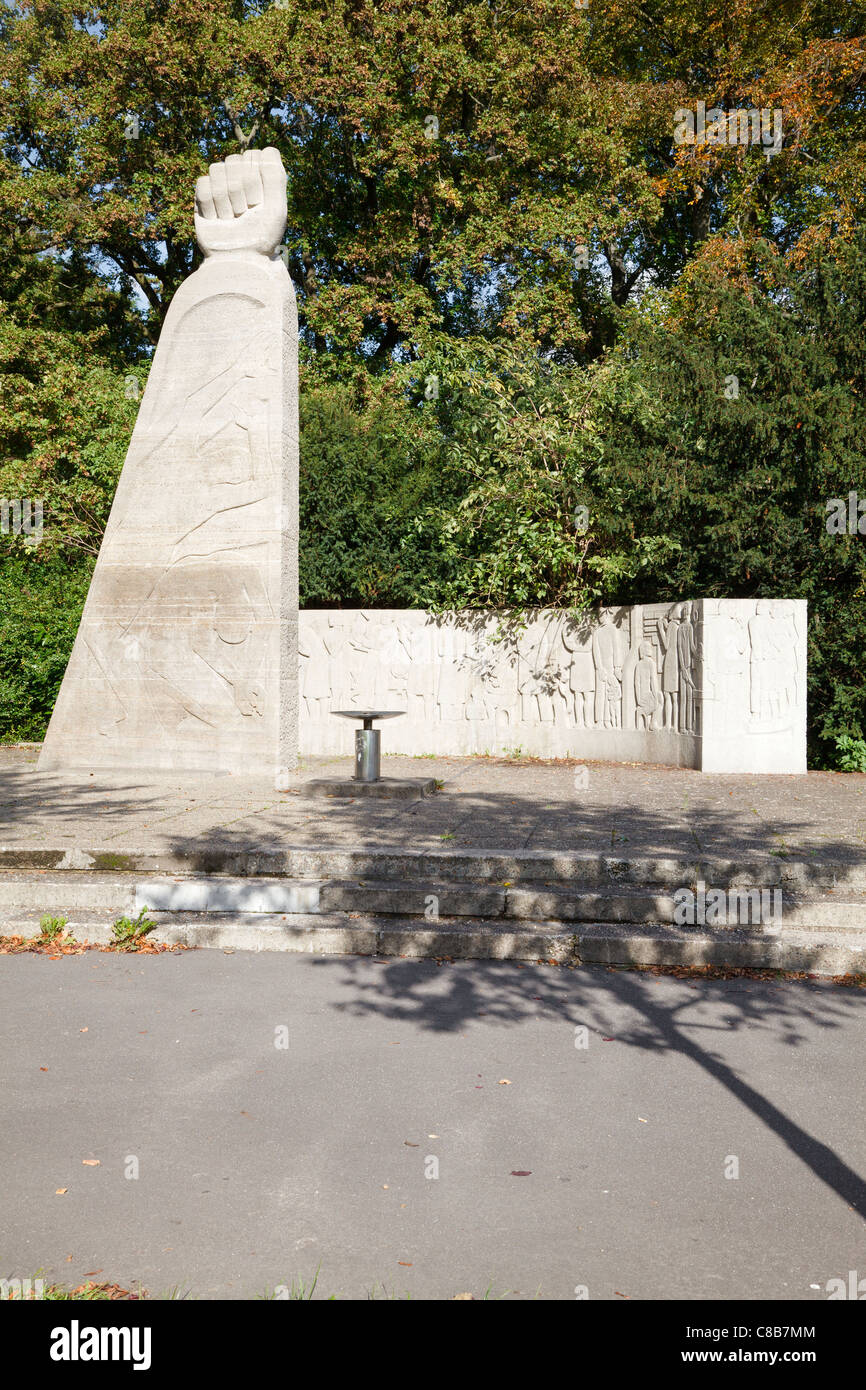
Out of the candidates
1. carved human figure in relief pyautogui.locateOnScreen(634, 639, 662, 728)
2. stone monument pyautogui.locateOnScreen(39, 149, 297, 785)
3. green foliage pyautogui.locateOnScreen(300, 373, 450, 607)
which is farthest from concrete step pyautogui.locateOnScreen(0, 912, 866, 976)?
green foliage pyautogui.locateOnScreen(300, 373, 450, 607)

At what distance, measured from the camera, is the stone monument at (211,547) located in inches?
449

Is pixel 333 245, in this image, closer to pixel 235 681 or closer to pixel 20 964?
pixel 235 681

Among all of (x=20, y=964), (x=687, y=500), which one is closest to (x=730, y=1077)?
(x=20, y=964)

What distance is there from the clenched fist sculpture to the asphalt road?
8.96 meters

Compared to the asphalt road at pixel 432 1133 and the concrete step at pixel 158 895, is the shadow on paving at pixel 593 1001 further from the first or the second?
the concrete step at pixel 158 895

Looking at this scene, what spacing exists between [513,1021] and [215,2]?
2119 cm

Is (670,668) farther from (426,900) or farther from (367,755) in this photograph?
(426,900)

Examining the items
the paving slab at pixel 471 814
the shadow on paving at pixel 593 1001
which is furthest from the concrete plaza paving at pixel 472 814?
the shadow on paving at pixel 593 1001

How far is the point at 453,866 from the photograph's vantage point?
698 centimetres

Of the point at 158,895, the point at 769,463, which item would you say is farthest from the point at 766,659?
the point at 158,895

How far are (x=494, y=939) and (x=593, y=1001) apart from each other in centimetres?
90

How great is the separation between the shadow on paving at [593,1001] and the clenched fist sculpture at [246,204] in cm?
887

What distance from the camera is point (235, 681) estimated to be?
11367 mm

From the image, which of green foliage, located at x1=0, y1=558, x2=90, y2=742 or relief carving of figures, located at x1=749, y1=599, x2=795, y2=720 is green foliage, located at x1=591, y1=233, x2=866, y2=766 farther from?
green foliage, located at x1=0, y1=558, x2=90, y2=742
